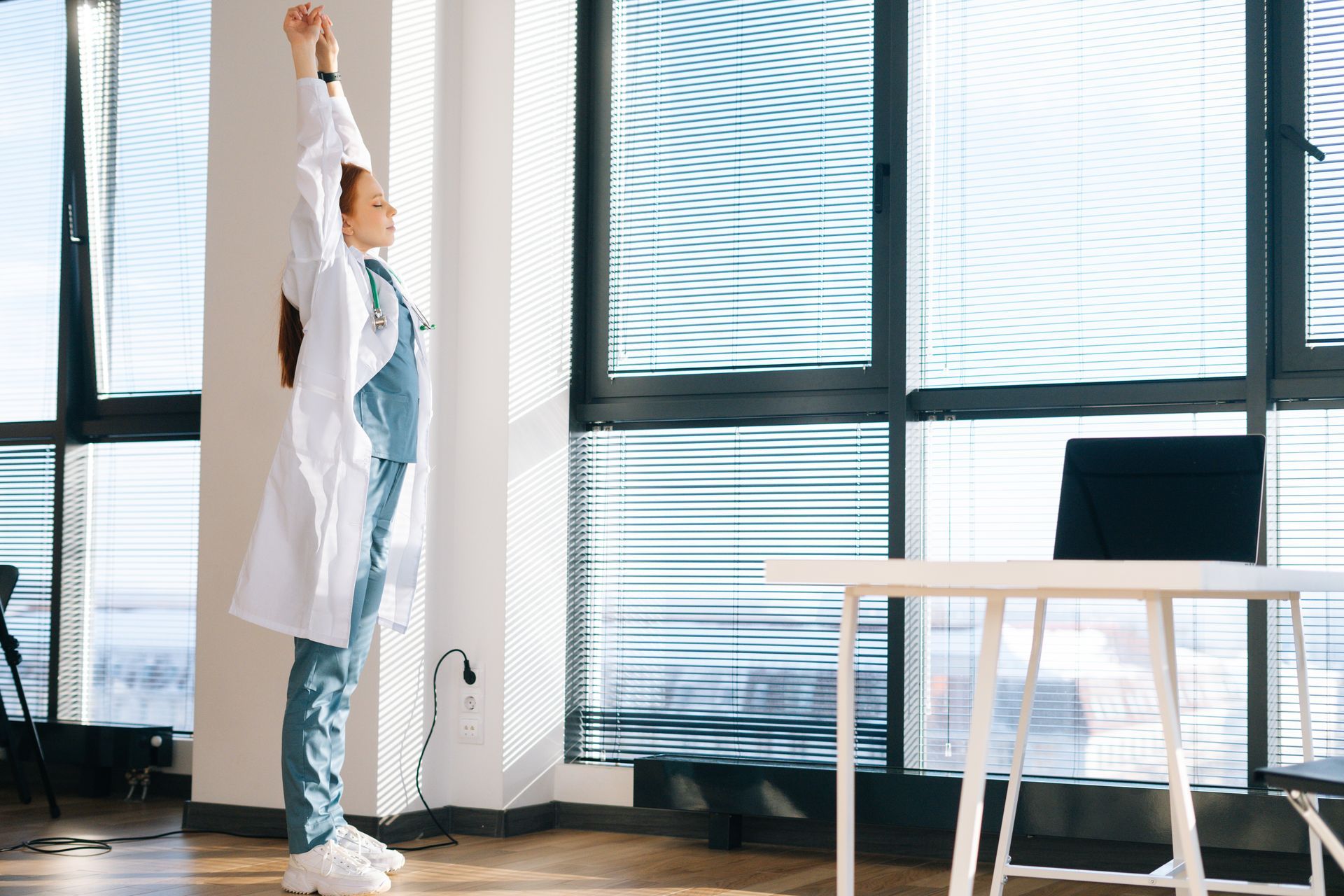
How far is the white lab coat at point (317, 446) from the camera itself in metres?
2.70

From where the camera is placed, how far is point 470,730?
3506 mm

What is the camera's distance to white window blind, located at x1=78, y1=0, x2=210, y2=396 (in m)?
4.24

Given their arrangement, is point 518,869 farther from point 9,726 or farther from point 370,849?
point 9,726

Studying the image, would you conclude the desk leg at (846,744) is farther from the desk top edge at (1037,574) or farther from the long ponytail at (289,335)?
the long ponytail at (289,335)

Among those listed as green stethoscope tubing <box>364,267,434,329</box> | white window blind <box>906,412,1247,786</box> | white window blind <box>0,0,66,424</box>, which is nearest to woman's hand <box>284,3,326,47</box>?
green stethoscope tubing <box>364,267,434,329</box>

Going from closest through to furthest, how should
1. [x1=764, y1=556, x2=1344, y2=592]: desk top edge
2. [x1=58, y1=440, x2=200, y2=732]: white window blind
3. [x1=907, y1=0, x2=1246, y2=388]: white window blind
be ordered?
1. [x1=764, y1=556, x2=1344, y2=592]: desk top edge
2. [x1=907, y1=0, x2=1246, y2=388]: white window blind
3. [x1=58, y1=440, x2=200, y2=732]: white window blind

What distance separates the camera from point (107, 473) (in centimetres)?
432

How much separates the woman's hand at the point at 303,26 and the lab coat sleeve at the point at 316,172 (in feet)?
0.28

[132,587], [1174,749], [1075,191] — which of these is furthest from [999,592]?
[132,587]

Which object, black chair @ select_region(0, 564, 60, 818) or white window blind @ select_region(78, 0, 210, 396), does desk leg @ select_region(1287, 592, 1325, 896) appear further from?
white window blind @ select_region(78, 0, 210, 396)

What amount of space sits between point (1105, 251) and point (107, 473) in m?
3.06

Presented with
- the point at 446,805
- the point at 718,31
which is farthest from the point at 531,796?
the point at 718,31

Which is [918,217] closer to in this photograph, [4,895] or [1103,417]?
[1103,417]

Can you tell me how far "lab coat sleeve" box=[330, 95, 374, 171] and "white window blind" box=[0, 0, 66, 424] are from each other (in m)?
1.95
